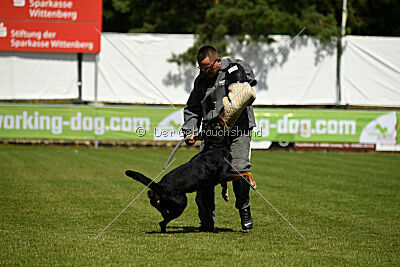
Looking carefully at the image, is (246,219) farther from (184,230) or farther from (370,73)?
(370,73)

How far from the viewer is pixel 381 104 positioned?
27703 millimetres

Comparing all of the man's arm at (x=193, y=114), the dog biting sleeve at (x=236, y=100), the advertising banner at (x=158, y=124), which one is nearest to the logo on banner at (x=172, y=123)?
the advertising banner at (x=158, y=124)

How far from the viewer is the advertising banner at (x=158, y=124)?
21.5m

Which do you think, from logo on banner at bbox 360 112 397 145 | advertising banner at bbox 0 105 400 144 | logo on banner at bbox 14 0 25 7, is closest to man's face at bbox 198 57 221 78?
advertising banner at bbox 0 105 400 144

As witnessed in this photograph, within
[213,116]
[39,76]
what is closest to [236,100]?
[213,116]

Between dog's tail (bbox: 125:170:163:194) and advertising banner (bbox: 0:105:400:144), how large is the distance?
14.0m

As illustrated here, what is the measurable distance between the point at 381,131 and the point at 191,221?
15.1m

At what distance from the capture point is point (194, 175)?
7.07m

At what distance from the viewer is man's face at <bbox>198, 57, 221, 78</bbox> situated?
Result: 725 centimetres

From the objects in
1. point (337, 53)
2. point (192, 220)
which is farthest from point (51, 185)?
point (337, 53)

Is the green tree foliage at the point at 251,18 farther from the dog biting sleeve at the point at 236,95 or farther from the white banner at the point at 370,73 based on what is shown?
the dog biting sleeve at the point at 236,95

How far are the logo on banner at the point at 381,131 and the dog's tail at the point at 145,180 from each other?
54.0ft

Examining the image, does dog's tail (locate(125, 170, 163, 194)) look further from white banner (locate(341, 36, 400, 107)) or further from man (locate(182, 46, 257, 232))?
white banner (locate(341, 36, 400, 107))

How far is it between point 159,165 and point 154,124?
4.96 m
